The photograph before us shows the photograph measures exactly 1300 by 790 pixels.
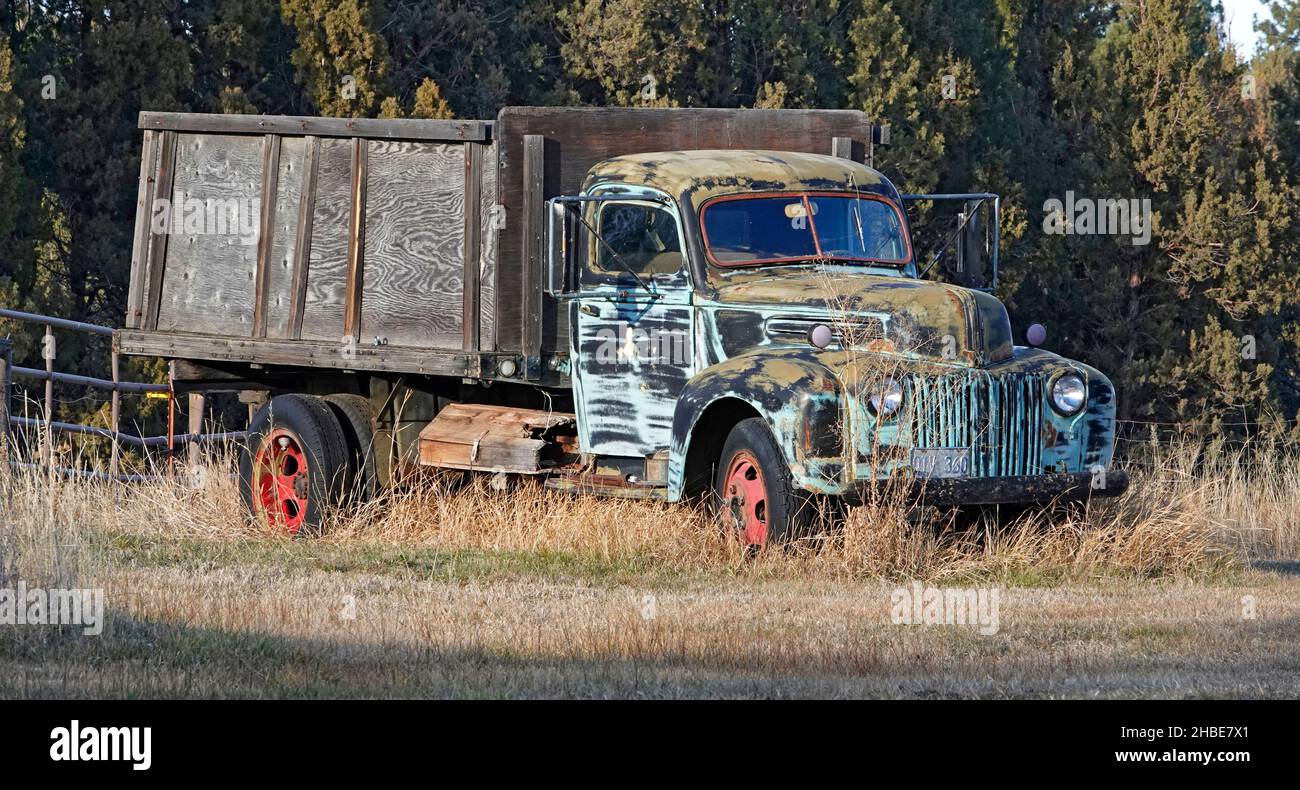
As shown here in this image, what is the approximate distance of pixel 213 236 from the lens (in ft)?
43.7

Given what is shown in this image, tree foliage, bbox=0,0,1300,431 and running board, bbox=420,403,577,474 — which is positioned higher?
tree foliage, bbox=0,0,1300,431

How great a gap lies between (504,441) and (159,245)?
324cm

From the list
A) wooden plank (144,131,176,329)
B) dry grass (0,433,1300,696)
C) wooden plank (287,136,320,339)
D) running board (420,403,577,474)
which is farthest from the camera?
wooden plank (144,131,176,329)

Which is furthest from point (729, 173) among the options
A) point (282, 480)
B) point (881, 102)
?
point (881, 102)

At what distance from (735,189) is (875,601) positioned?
3141 millimetres

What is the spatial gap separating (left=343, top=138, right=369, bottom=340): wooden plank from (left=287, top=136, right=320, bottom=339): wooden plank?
1.18 feet

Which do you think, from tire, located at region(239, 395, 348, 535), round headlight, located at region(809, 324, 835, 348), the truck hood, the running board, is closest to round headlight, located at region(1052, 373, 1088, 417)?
the truck hood

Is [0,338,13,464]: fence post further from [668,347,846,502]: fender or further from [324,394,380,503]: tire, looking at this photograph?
[668,347,846,502]: fender

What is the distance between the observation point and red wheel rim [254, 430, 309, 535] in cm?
1319

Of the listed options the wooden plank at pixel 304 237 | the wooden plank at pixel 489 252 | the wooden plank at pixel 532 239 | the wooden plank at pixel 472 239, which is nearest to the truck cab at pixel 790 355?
the wooden plank at pixel 532 239

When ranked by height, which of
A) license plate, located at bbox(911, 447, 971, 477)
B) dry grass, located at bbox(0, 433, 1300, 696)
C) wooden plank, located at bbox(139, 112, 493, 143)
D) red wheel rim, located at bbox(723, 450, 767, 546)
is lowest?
dry grass, located at bbox(0, 433, 1300, 696)

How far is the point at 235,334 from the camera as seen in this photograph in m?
13.2

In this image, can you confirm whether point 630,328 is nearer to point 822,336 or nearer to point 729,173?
point 729,173

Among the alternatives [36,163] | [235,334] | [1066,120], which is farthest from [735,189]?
[1066,120]
